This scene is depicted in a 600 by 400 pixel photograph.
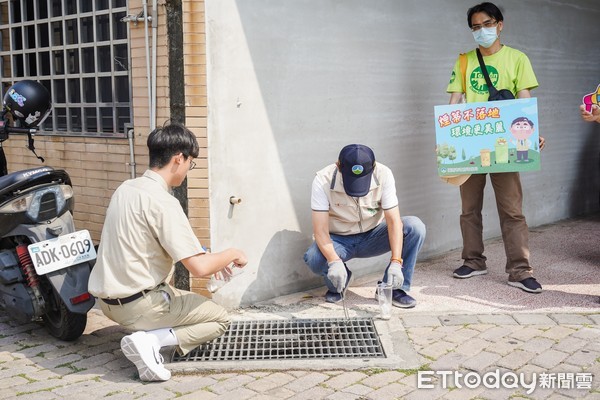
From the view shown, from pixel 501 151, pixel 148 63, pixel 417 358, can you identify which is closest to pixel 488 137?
pixel 501 151

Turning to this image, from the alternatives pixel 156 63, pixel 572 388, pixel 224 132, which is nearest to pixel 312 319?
pixel 224 132

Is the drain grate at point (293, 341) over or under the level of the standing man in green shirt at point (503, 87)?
under

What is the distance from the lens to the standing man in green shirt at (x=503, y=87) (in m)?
5.60

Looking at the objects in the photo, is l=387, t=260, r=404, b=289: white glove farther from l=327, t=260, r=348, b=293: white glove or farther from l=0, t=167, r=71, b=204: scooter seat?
l=0, t=167, r=71, b=204: scooter seat

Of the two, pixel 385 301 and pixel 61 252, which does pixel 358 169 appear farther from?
pixel 61 252

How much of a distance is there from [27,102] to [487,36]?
3.58m

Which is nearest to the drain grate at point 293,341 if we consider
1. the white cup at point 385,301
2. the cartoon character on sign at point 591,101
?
the white cup at point 385,301

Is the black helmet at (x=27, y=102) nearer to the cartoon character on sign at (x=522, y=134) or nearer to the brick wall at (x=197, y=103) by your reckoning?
the brick wall at (x=197, y=103)

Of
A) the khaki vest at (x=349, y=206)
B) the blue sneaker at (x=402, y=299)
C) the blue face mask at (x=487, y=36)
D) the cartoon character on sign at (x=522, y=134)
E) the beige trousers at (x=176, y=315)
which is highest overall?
the blue face mask at (x=487, y=36)

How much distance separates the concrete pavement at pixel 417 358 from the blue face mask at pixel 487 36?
2.01 m

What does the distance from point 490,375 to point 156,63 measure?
10.4ft

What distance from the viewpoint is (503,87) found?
5633 millimetres

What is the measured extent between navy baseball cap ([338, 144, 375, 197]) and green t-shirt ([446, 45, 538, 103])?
130cm

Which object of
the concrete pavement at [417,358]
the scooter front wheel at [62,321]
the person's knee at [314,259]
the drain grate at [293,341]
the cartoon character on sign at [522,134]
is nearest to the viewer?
the concrete pavement at [417,358]
